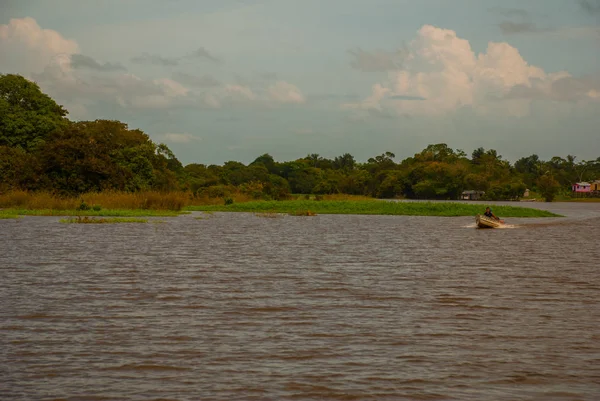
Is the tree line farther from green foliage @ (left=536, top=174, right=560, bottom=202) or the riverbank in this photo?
the riverbank

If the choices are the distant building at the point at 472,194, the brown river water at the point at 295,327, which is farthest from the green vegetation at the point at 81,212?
the distant building at the point at 472,194

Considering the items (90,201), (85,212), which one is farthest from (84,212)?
(90,201)

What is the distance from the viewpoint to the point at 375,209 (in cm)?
6681

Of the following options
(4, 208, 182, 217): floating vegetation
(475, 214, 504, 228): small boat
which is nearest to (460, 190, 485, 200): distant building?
(475, 214, 504, 228): small boat

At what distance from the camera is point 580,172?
172 meters

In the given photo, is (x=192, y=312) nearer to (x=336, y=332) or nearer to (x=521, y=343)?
(x=336, y=332)

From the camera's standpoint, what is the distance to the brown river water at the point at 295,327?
850 centimetres

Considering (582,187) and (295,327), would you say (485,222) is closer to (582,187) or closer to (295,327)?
(295,327)

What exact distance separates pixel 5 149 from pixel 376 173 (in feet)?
327

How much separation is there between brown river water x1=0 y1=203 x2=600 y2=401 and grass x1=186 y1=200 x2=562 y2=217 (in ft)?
130

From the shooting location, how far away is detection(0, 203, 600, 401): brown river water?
850 centimetres

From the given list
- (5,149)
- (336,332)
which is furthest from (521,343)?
(5,149)

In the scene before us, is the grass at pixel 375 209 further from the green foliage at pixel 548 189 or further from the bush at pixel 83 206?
the green foliage at pixel 548 189

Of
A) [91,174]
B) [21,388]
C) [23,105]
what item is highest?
[23,105]
